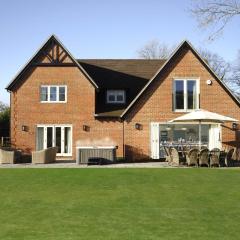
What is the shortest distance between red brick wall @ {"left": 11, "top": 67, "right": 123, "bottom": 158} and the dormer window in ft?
5.78

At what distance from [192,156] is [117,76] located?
36.3 feet

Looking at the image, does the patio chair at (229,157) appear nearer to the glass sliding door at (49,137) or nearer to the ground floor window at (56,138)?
the ground floor window at (56,138)

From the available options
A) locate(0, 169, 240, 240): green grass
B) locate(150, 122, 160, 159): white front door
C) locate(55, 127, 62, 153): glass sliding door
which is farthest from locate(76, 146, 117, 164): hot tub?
locate(0, 169, 240, 240): green grass

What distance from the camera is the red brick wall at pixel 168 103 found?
2869 centimetres

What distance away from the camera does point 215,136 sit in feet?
94.2

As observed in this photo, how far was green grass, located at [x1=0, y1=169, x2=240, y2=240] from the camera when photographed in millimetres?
8648

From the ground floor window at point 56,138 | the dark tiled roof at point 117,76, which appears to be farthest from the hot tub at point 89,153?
the ground floor window at point 56,138

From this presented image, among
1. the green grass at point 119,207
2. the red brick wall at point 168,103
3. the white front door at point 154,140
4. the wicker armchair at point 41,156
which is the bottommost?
the green grass at point 119,207

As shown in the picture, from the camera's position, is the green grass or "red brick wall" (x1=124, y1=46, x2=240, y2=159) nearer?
the green grass

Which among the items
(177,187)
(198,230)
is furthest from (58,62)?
(198,230)

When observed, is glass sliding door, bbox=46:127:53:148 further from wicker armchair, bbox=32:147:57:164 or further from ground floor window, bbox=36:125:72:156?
wicker armchair, bbox=32:147:57:164

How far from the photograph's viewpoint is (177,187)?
1502 centimetres

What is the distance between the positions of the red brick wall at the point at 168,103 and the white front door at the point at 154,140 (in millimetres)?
240

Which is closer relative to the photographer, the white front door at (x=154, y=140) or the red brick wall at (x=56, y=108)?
the white front door at (x=154, y=140)
